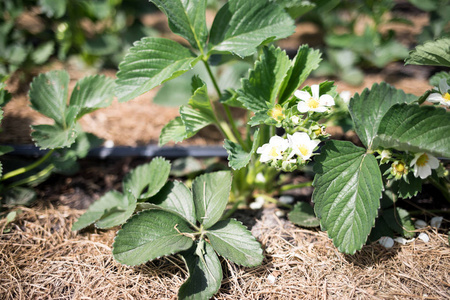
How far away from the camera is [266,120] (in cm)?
103

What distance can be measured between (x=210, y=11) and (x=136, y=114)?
1.31 metres

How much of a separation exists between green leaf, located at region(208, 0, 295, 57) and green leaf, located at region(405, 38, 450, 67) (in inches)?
16.6

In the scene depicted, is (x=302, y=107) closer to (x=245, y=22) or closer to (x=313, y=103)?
(x=313, y=103)

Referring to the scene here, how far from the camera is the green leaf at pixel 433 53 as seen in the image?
3.36ft

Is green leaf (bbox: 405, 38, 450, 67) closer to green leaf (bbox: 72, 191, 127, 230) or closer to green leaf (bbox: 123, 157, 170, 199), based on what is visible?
green leaf (bbox: 123, 157, 170, 199)

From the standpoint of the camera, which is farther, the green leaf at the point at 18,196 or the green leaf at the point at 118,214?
the green leaf at the point at 18,196

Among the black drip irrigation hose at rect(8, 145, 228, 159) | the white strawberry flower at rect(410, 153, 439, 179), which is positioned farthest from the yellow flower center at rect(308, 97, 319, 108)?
the black drip irrigation hose at rect(8, 145, 228, 159)

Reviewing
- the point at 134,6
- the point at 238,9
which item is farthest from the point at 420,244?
the point at 134,6

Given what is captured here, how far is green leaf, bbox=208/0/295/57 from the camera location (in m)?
1.19

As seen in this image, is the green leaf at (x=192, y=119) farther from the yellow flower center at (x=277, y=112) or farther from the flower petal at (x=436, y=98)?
the flower petal at (x=436, y=98)

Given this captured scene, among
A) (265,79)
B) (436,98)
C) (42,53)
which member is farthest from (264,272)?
(42,53)

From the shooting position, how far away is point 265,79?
3.71 ft

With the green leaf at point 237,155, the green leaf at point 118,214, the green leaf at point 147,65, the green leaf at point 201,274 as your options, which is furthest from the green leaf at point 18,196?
the green leaf at point 237,155

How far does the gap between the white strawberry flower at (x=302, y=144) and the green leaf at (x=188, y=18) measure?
504 mm
